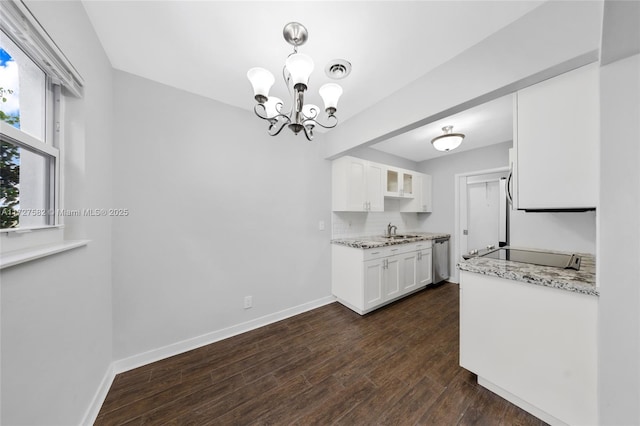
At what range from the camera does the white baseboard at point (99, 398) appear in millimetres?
1251

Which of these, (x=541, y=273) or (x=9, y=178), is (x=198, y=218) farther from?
(x=541, y=273)

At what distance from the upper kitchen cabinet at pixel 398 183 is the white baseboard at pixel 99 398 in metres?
3.62

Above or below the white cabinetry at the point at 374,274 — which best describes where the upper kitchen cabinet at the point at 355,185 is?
above

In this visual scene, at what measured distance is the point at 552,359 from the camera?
49.6 inches

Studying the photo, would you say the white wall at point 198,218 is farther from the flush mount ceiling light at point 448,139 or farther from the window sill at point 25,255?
the flush mount ceiling light at point 448,139

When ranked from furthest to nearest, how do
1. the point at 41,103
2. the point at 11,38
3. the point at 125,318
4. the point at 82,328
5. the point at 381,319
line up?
the point at 381,319 < the point at 125,318 < the point at 82,328 < the point at 41,103 < the point at 11,38

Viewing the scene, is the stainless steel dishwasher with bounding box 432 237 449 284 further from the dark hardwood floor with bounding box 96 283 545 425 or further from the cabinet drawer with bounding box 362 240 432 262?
the dark hardwood floor with bounding box 96 283 545 425

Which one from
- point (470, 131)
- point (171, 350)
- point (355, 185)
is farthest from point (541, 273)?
point (171, 350)

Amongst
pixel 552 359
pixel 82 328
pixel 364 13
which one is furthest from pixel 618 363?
pixel 82 328

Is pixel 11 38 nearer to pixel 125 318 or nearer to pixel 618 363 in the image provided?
pixel 125 318

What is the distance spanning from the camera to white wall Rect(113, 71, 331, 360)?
5.79ft

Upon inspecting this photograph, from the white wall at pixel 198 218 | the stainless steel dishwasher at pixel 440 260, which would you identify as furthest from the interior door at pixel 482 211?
the white wall at pixel 198 218

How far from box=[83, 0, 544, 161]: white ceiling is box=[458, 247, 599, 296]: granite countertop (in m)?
1.62

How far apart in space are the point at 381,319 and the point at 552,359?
1524mm
